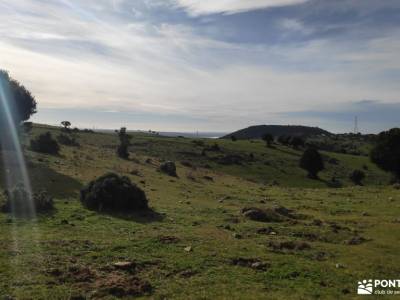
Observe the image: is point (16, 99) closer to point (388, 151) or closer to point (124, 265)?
point (124, 265)

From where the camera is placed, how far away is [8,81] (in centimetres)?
4803

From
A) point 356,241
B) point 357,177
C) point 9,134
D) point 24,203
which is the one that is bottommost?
point 357,177

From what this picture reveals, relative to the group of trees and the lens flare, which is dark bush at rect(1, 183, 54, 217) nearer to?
the lens flare

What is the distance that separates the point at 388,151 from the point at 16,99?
50.2 meters

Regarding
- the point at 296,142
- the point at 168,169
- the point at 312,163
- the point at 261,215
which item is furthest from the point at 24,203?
the point at 296,142

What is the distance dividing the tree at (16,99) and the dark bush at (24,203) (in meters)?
22.4

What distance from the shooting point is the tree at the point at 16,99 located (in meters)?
46.4

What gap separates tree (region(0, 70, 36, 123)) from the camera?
46425 millimetres

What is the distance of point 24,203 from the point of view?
24.6 m

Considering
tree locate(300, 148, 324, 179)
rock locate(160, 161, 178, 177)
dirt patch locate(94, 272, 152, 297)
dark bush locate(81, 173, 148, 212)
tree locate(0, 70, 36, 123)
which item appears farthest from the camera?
tree locate(300, 148, 324, 179)

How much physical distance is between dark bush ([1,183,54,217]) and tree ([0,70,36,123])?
73.6 feet

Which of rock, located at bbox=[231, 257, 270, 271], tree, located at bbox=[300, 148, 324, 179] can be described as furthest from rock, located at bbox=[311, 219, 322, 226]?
tree, located at bbox=[300, 148, 324, 179]

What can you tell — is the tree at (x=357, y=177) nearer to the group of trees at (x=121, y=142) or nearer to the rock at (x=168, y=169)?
the group of trees at (x=121, y=142)

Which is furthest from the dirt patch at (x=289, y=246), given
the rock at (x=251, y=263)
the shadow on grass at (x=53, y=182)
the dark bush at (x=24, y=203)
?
the shadow on grass at (x=53, y=182)
